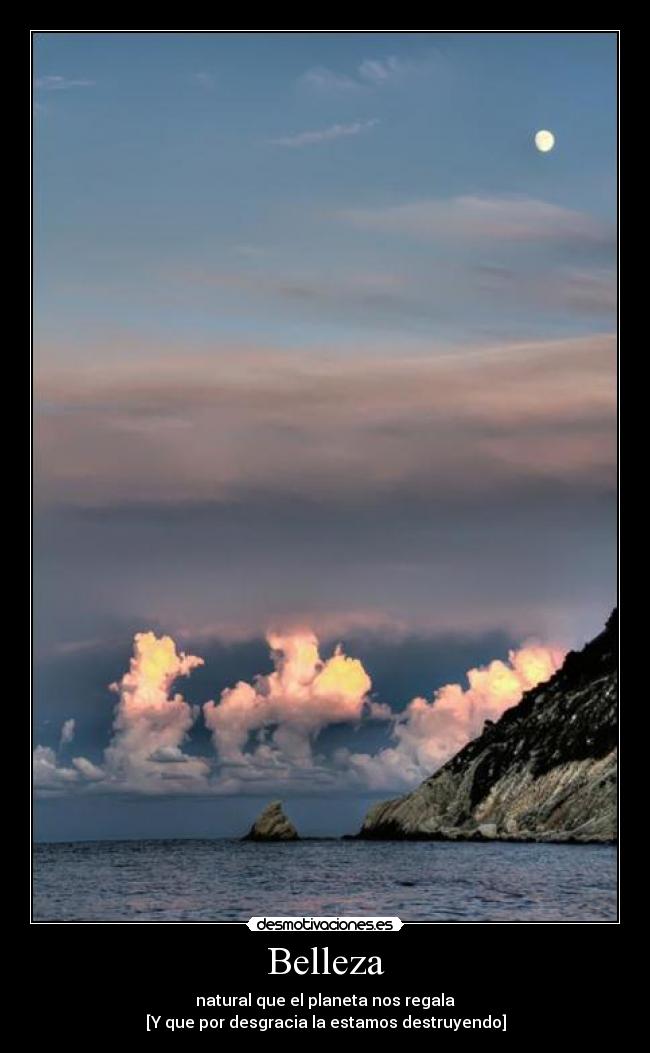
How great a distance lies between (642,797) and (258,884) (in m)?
68.8

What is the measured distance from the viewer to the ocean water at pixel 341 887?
218 ft

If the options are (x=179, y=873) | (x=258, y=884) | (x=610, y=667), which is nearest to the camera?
(x=258, y=884)

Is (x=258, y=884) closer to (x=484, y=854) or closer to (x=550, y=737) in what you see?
(x=484, y=854)

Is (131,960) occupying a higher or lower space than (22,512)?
lower

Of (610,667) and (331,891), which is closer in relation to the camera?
(331,891)

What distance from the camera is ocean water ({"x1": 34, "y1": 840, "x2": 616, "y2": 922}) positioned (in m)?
66.3

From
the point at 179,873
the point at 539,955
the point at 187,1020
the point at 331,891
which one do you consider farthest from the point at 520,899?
the point at 179,873

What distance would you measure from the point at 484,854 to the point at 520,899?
247ft

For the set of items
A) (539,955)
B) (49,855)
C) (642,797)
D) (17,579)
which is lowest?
(49,855)

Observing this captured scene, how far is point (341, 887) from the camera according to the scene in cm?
9100

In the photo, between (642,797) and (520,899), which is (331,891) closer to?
(520,899)

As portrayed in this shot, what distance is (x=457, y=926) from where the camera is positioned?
106 feet

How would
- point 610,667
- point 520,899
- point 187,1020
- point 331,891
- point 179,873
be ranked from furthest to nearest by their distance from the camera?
point 610,667, point 179,873, point 331,891, point 520,899, point 187,1020

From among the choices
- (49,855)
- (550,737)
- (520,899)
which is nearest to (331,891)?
(520,899)
